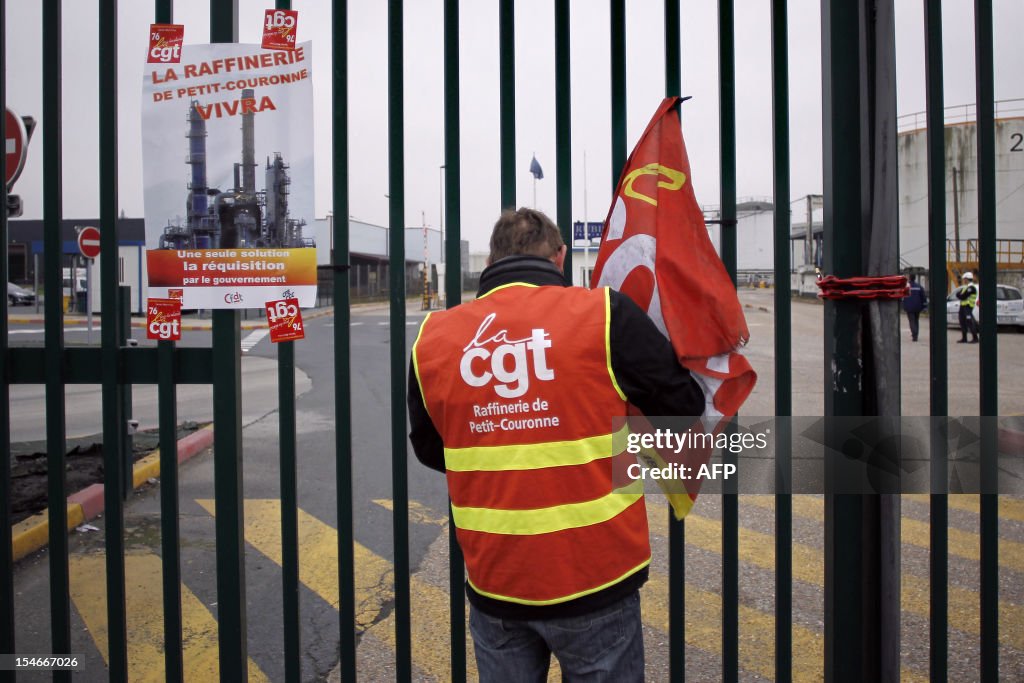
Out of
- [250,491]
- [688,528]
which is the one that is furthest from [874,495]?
[250,491]

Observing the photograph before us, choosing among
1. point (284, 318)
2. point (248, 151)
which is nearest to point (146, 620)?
point (284, 318)

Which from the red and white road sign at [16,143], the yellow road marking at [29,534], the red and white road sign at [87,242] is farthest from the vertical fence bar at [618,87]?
the red and white road sign at [87,242]

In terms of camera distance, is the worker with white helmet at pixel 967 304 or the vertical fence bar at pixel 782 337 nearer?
the vertical fence bar at pixel 782 337

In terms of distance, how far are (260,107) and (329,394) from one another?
1103 cm

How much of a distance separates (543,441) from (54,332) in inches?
71.8

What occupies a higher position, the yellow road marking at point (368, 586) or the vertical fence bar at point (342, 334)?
the vertical fence bar at point (342, 334)

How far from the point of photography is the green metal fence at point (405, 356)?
97.3 inches

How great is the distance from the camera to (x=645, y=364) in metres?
1.95

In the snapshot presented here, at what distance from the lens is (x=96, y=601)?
4746 millimetres

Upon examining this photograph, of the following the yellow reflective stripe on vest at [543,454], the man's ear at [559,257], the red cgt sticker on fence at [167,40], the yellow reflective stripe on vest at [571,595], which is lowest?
the yellow reflective stripe on vest at [571,595]

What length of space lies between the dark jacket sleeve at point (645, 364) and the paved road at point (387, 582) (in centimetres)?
243

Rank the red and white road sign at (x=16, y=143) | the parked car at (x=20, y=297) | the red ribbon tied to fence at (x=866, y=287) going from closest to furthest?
the red ribbon tied to fence at (x=866, y=287) → the red and white road sign at (x=16, y=143) → the parked car at (x=20, y=297)

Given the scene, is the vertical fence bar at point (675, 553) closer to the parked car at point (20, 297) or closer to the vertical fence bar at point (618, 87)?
the vertical fence bar at point (618, 87)

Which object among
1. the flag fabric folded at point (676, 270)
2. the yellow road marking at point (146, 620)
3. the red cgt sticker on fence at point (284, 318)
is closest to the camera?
the flag fabric folded at point (676, 270)
